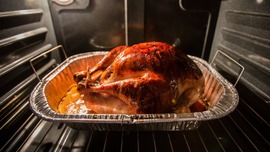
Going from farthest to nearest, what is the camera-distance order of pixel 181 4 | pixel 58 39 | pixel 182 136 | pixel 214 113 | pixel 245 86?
pixel 58 39, pixel 181 4, pixel 245 86, pixel 182 136, pixel 214 113

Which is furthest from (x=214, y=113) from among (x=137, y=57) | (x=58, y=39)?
(x=58, y=39)

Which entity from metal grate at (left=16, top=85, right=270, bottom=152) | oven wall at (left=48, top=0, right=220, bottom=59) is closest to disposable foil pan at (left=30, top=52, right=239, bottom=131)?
metal grate at (left=16, top=85, right=270, bottom=152)

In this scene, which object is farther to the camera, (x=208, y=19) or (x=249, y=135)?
(x=208, y=19)

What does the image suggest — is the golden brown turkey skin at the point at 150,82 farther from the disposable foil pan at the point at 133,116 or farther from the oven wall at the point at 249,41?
the oven wall at the point at 249,41

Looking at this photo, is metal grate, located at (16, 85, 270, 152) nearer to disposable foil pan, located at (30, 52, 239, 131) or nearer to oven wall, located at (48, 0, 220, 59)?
disposable foil pan, located at (30, 52, 239, 131)

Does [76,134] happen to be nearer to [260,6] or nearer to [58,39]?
[58,39]

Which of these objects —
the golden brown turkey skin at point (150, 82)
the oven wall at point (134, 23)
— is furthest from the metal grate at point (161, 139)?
the oven wall at point (134, 23)
